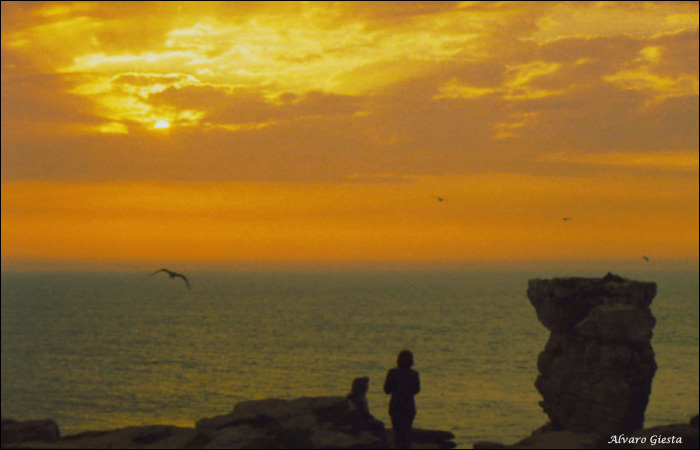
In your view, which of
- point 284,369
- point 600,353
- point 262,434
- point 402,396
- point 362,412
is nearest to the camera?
point 262,434

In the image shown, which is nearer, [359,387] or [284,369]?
[359,387]

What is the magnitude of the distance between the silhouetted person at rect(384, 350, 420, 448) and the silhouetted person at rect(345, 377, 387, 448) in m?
0.61

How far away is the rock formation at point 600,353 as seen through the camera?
27.0 metres

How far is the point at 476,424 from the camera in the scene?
232 ft

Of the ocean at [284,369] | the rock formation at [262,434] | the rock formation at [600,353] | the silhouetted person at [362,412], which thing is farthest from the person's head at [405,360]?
the ocean at [284,369]

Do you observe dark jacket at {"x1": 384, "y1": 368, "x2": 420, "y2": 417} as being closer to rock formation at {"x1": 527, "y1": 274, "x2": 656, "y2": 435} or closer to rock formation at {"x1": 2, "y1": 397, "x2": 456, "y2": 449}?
rock formation at {"x1": 2, "y1": 397, "x2": 456, "y2": 449}

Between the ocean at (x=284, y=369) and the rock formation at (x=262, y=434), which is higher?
the rock formation at (x=262, y=434)

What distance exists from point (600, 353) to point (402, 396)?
10.8 meters

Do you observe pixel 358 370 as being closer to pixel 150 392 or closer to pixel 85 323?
pixel 150 392

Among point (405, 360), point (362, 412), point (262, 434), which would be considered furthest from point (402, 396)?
point (262, 434)

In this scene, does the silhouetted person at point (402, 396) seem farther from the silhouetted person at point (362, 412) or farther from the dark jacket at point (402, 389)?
the silhouetted person at point (362, 412)

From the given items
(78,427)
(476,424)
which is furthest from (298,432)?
(78,427)

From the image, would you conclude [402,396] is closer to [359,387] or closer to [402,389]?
[402,389]

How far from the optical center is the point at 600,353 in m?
27.3
